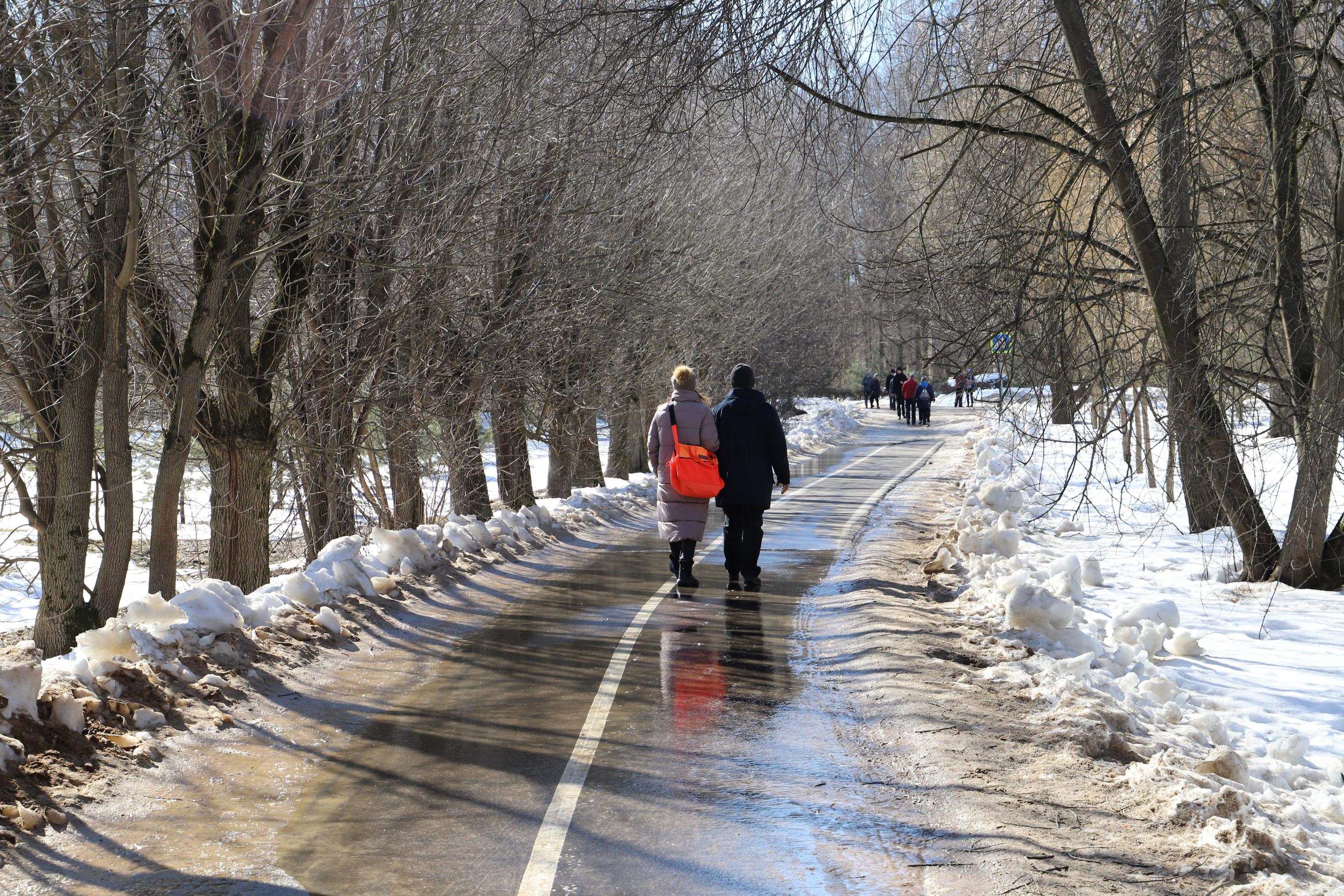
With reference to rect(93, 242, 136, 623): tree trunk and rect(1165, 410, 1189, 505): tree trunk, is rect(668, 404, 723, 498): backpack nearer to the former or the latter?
rect(1165, 410, 1189, 505): tree trunk

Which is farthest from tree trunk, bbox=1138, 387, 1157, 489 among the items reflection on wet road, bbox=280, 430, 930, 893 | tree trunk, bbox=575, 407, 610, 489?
tree trunk, bbox=575, 407, 610, 489

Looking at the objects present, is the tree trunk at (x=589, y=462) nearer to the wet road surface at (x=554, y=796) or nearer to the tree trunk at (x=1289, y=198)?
the wet road surface at (x=554, y=796)

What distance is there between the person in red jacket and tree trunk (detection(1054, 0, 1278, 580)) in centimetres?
3758

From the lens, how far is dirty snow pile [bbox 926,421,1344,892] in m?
5.42

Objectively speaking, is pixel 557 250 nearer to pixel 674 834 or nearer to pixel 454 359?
pixel 454 359

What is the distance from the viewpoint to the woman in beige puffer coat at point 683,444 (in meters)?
11.8

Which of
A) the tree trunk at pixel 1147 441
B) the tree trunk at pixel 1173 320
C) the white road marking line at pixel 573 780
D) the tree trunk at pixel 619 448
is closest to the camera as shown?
the white road marking line at pixel 573 780

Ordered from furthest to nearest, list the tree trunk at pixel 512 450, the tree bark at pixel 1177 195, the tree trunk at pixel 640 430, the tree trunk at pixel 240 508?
the tree trunk at pixel 640 430, the tree trunk at pixel 512 450, the tree trunk at pixel 240 508, the tree bark at pixel 1177 195

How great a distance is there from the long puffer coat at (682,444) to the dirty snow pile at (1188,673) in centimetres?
262

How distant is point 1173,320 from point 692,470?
461 cm

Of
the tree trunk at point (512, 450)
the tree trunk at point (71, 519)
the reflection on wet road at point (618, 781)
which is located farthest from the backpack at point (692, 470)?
the tree trunk at point (512, 450)

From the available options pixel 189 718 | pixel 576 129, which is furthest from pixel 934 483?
pixel 189 718

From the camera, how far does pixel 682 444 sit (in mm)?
11797

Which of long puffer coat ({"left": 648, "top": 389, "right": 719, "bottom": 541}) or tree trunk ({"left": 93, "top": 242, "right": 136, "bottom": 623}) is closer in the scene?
tree trunk ({"left": 93, "top": 242, "right": 136, "bottom": 623})
